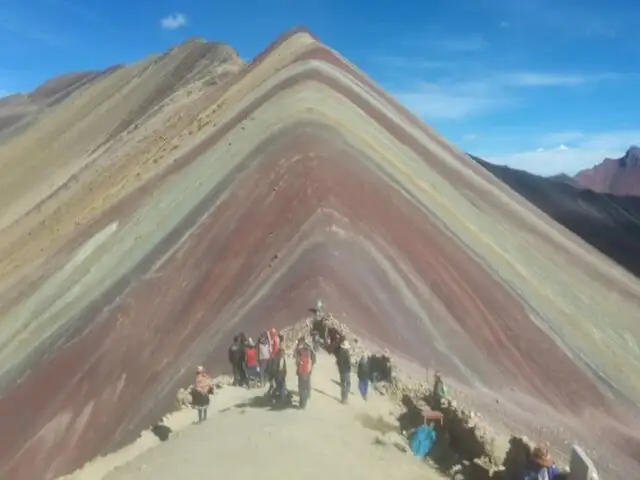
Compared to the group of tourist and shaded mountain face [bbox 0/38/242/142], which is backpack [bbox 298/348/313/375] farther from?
shaded mountain face [bbox 0/38/242/142]

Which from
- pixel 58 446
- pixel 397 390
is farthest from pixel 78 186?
pixel 397 390

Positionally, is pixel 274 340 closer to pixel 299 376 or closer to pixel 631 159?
pixel 299 376

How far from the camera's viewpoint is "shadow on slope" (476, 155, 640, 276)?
67831 mm

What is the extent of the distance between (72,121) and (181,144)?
1669 inches

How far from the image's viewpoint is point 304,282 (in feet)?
77.4

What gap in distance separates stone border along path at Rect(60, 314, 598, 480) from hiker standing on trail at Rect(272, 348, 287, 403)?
1.03 meters

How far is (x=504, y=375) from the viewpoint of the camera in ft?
79.0

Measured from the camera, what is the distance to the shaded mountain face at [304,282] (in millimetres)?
22734

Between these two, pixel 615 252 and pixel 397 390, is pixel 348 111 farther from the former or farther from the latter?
pixel 615 252

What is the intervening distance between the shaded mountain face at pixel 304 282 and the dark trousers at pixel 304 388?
6.16 m

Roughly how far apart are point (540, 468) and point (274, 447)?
4.32 m

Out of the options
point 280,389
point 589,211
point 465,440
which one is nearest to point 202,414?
point 280,389

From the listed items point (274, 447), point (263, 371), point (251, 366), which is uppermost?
point (251, 366)

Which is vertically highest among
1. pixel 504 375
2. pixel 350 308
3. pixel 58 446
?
pixel 350 308
